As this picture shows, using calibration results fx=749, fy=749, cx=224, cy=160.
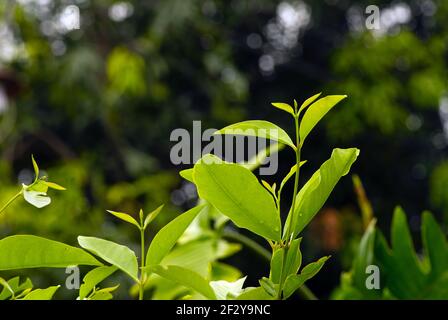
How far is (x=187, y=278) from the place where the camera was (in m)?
0.28

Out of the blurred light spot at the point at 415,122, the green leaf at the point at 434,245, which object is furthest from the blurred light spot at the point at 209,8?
the green leaf at the point at 434,245

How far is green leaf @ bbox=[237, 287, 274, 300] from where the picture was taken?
0.27 meters

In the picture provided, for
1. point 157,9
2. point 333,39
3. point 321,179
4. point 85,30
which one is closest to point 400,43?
point 333,39

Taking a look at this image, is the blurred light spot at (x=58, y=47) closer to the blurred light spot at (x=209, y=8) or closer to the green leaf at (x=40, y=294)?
the blurred light spot at (x=209, y=8)

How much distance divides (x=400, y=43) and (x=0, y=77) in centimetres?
179

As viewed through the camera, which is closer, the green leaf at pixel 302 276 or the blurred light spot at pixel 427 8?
the green leaf at pixel 302 276

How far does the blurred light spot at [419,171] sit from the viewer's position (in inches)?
168

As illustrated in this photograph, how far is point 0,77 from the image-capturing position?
2.61 meters

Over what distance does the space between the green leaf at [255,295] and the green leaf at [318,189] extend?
25 mm

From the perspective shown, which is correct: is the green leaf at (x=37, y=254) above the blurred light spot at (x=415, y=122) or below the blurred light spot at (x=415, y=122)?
below

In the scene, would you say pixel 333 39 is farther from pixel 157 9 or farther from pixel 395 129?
pixel 157 9

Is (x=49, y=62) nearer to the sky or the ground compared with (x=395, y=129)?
nearer to the sky

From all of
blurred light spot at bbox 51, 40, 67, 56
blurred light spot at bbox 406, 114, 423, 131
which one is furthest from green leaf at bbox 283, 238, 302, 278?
blurred light spot at bbox 406, 114, 423, 131

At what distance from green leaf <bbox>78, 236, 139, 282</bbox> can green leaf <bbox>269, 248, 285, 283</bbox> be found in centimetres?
5
